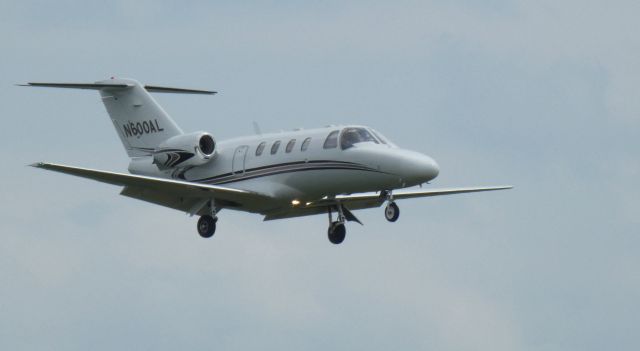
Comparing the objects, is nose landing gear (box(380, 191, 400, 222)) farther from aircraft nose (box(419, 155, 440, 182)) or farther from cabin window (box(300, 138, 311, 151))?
cabin window (box(300, 138, 311, 151))

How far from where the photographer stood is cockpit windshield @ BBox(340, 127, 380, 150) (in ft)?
117

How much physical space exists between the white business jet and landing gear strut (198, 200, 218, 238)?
26mm

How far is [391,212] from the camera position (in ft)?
112

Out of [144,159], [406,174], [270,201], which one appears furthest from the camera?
[144,159]

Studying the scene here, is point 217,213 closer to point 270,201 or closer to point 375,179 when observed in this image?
point 270,201

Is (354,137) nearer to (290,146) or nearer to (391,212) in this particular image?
(290,146)

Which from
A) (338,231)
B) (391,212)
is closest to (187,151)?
(338,231)

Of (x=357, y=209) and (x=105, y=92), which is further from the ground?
(x=105, y=92)

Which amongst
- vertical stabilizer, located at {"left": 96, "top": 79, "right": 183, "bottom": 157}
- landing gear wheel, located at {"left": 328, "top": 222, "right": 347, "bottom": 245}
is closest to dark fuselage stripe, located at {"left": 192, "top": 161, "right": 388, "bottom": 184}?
landing gear wheel, located at {"left": 328, "top": 222, "right": 347, "bottom": 245}

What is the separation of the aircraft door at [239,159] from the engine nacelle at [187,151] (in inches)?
29.1

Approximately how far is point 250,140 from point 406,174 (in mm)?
5479

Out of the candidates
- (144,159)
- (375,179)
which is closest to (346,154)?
(375,179)

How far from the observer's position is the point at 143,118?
135 feet

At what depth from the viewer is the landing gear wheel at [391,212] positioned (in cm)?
3412
